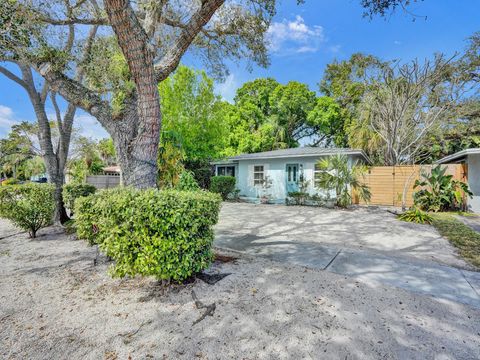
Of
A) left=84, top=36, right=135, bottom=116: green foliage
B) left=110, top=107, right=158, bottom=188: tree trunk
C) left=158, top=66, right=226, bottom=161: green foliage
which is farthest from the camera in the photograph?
left=158, top=66, right=226, bottom=161: green foliage

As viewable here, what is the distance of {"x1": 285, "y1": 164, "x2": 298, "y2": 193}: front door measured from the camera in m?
14.1

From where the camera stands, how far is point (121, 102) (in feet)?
13.4

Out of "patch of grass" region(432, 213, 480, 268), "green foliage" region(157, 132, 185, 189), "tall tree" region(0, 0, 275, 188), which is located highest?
"tall tree" region(0, 0, 275, 188)

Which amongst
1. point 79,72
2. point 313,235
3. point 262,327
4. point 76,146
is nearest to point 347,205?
point 313,235

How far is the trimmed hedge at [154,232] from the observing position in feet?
9.12

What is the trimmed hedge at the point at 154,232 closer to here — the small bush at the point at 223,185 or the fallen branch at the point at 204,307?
the fallen branch at the point at 204,307

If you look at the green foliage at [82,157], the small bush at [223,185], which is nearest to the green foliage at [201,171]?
the small bush at [223,185]

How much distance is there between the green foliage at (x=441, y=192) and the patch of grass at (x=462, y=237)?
6.92 feet

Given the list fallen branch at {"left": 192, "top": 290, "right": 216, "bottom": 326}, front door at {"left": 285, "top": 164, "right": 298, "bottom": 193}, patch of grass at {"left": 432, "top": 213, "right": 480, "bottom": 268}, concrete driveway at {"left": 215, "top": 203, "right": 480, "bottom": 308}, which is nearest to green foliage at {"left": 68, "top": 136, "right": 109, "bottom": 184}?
front door at {"left": 285, "top": 164, "right": 298, "bottom": 193}

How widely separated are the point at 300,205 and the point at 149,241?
34.5 feet

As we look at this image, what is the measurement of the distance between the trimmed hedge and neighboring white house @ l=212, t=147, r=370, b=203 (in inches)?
436

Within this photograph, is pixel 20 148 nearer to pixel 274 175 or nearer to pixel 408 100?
pixel 274 175

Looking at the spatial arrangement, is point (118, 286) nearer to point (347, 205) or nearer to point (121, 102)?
point (121, 102)

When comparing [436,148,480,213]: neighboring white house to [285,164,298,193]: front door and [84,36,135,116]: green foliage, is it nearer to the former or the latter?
[285,164,298,193]: front door
